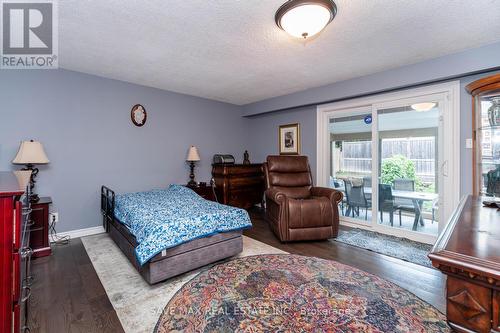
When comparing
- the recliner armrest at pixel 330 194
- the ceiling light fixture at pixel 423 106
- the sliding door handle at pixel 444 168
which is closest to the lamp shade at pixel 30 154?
the recliner armrest at pixel 330 194

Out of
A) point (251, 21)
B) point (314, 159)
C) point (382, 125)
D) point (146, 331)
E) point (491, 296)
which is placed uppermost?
point (251, 21)

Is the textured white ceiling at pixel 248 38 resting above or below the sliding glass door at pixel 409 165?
above

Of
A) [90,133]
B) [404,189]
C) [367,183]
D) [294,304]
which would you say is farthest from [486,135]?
[90,133]

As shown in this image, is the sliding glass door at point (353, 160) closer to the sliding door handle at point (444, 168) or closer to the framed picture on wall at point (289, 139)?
the framed picture on wall at point (289, 139)

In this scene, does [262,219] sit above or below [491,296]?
below

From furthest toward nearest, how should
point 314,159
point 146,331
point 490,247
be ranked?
point 314,159 < point 146,331 < point 490,247

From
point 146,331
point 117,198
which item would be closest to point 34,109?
point 117,198

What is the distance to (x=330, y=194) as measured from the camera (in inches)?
130

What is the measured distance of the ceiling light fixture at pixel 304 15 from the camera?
1.73 m

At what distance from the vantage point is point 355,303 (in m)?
1.82

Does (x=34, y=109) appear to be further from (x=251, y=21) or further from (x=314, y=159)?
(x=314, y=159)

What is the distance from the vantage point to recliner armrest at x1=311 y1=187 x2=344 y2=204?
3255 mm

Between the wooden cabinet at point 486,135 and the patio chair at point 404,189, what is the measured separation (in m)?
0.88

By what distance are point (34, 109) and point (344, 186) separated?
4.68 m
